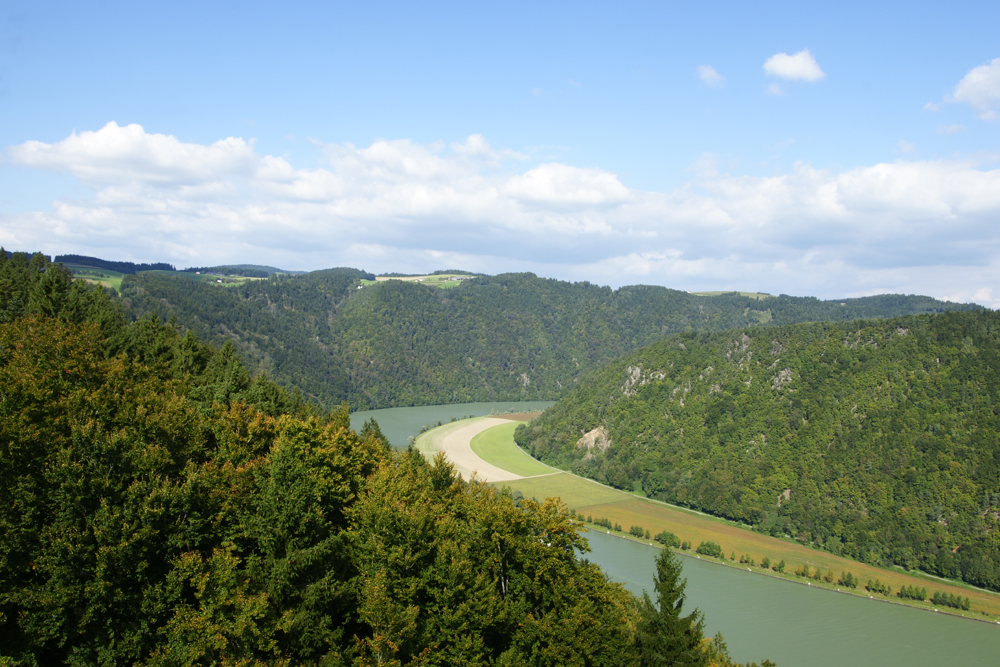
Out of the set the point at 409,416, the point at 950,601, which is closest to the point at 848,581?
the point at 950,601

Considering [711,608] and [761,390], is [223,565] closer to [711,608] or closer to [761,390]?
[711,608]

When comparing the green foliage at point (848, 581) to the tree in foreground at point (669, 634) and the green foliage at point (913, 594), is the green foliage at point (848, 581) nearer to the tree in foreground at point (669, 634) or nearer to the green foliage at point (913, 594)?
the green foliage at point (913, 594)

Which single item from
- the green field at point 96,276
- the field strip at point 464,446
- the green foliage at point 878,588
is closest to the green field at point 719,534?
the green foliage at point 878,588

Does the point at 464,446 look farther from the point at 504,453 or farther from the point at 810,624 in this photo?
the point at 810,624

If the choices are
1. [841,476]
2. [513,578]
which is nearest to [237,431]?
[513,578]

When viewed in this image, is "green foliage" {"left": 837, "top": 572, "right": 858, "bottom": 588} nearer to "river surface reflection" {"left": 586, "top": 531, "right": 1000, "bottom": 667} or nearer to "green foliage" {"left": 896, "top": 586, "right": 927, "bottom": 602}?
"river surface reflection" {"left": 586, "top": 531, "right": 1000, "bottom": 667}

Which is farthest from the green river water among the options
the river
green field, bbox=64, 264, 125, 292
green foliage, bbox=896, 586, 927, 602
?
green field, bbox=64, 264, 125, 292
